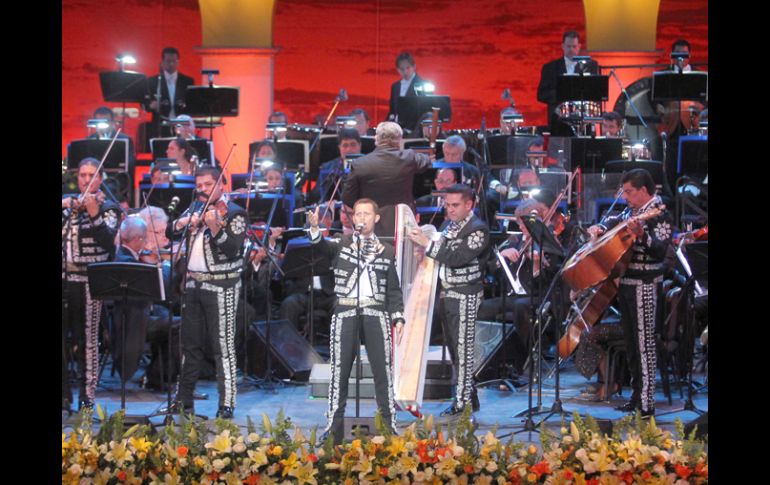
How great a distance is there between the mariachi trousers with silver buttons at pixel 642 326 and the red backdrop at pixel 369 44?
2.75 m

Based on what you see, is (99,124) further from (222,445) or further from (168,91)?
(222,445)


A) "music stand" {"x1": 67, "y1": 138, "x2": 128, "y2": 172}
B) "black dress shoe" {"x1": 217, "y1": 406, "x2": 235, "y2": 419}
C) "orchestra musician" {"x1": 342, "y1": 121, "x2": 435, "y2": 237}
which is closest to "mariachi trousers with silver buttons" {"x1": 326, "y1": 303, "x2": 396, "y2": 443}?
"orchestra musician" {"x1": 342, "y1": 121, "x2": 435, "y2": 237}

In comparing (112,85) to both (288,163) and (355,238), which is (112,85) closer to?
(288,163)

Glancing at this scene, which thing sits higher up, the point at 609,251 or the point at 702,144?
the point at 702,144

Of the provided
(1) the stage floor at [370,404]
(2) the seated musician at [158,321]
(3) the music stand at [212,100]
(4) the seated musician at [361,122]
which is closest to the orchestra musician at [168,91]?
(3) the music stand at [212,100]

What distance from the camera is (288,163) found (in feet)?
32.6

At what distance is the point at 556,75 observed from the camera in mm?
9188

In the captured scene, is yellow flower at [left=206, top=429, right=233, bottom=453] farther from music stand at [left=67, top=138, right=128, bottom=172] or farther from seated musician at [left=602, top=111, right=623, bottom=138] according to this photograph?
seated musician at [left=602, top=111, right=623, bottom=138]

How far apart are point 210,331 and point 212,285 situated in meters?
0.29

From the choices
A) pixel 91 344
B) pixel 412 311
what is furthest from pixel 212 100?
pixel 412 311

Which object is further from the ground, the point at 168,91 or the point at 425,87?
the point at 168,91

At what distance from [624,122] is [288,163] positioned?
8.96ft

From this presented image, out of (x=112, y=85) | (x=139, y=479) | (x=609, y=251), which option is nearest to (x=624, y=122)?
(x=609, y=251)

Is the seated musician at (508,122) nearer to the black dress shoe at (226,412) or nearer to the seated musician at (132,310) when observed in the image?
the seated musician at (132,310)
